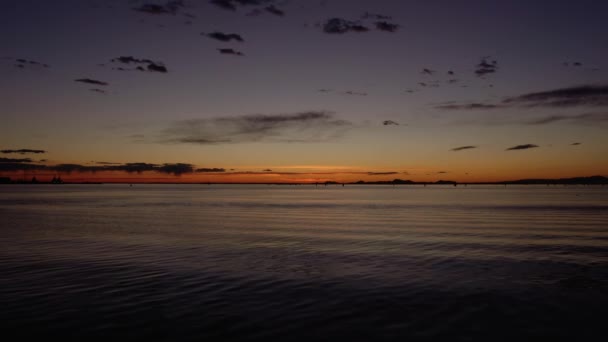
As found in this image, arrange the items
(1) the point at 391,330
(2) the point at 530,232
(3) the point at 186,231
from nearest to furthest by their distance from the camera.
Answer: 1. (1) the point at 391,330
2. (2) the point at 530,232
3. (3) the point at 186,231

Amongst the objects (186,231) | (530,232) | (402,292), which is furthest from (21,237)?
(530,232)

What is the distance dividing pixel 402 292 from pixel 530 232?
25.4m

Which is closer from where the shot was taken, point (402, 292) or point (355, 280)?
point (402, 292)

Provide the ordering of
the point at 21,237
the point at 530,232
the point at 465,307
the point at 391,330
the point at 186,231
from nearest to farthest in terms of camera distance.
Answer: the point at 391,330, the point at 465,307, the point at 21,237, the point at 530,232, the point at 186,231

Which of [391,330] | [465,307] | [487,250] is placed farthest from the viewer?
[487,250]

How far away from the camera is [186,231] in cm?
3894

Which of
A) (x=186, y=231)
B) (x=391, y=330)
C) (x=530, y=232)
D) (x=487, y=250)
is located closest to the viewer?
(x=391, y=330)

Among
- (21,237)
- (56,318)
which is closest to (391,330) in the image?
(56,318)

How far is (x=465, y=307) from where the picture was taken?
14.3 metres

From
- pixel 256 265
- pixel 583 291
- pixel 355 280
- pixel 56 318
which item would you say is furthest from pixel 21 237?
pixel 583 291

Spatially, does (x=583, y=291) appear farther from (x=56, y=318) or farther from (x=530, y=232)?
(x=530, y=232)

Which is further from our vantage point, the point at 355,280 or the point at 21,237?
the point at 21,237

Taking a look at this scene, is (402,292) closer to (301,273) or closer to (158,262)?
(301,273)

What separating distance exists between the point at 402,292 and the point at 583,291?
6750mm
